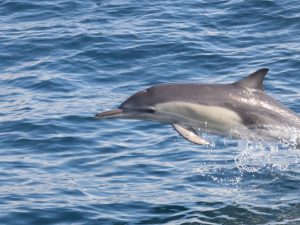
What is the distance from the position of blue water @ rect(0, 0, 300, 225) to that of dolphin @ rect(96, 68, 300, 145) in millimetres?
1090

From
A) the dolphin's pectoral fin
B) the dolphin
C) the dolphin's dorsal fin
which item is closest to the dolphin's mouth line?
the dolphin

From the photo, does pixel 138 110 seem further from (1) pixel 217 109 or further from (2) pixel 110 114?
(1) pixel 217 109

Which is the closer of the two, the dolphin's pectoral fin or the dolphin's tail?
the dolphin's pectoral fin

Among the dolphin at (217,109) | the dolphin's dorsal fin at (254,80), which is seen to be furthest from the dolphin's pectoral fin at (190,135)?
the dolphin's dorsal fin at (254,80)

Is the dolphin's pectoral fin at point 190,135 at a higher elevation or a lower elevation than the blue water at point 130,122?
higher

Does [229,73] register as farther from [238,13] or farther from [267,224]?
[267,224]

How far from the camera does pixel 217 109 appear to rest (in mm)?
14242

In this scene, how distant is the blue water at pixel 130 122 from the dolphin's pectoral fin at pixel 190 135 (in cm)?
102

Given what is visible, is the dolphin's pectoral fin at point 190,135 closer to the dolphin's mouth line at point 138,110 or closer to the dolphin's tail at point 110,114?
the dolphin's mouth line at point 138,110

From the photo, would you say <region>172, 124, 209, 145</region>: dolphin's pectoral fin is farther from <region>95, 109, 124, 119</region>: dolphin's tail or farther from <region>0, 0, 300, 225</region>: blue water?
<region>0, 0, 300, 225</region>: blue water

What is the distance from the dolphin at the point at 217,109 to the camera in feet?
46.8

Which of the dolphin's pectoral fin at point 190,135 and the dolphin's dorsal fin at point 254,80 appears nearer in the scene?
the dolphin's pectoral fin at point 190,135

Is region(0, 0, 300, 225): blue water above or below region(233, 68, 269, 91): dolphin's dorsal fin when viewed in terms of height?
below

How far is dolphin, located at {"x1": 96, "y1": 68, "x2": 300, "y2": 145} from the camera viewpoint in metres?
14.3
